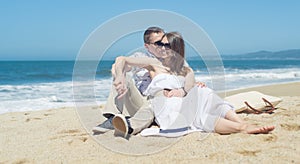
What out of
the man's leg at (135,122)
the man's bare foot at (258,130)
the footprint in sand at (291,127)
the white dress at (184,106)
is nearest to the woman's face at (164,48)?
the white dress at (184,106)

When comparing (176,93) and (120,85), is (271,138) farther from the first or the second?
(120,85)

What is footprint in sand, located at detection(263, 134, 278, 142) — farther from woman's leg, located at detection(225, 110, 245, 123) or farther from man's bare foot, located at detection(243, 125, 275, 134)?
woman's leg, located at detection(225, 110, 245, 123)

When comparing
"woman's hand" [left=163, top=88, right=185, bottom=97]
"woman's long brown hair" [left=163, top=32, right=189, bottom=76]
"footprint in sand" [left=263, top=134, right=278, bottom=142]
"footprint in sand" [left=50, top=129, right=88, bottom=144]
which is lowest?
"footprint in sand" [left=50, top=129, right=88, bottom=144]

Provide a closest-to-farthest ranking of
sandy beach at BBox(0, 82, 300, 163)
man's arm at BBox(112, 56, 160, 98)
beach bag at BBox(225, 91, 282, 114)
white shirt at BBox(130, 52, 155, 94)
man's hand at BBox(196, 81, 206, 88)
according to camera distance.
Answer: sandy beach at BBox(0, 82, 300, 163)
man's arm at BBox(112, 56, 160, 98)
man's hand at BBox(196, 81, 206, 88)
white shirt at BBox(130, 52, 155, 94)
beach bag at BBox(225, 91, 282, 114)

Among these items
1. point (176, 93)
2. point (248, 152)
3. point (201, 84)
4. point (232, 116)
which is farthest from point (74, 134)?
point (248, 152)

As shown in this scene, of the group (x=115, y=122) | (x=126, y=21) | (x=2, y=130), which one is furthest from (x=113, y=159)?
(x=2, y=130)

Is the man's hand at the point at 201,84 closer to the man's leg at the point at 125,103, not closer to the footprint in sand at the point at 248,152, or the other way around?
the man's leg at the point at 125,103

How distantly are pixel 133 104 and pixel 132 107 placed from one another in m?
0.03

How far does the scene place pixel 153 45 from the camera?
10.7 ft

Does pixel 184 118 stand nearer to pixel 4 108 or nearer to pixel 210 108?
pixel 210 108

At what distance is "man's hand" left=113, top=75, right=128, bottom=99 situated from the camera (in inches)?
115

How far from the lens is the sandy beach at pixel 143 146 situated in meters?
2.59

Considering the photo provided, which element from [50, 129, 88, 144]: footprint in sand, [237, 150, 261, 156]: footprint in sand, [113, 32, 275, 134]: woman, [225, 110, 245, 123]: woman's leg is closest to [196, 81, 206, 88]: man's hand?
[113, 32, 275, 134]: woman

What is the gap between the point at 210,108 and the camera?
331cm
